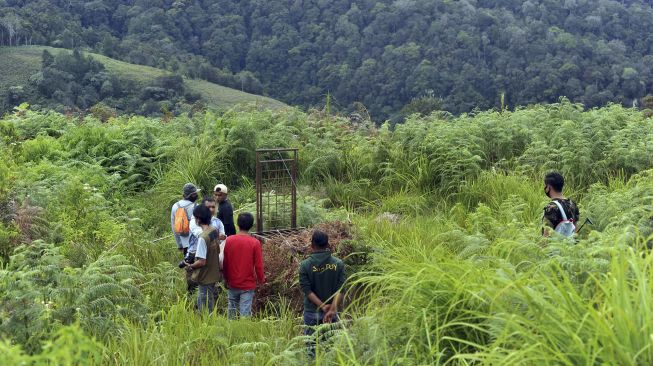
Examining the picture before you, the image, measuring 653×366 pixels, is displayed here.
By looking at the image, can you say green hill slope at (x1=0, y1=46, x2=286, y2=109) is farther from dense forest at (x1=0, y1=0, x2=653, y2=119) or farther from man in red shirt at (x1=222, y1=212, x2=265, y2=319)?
man in red shirt at (x1=222, y1=212, x2=265, y2=319)

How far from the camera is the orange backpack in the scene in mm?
8617

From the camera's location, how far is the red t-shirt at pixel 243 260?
23.4ft

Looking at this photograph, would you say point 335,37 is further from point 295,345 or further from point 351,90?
point 295,345

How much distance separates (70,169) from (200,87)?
6436 cm

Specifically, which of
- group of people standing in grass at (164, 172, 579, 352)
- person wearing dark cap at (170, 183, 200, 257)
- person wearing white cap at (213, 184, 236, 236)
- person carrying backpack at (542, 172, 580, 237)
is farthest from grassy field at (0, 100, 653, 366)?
person wearing white cap at (213, 184, 236, 236)

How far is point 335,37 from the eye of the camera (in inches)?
3305

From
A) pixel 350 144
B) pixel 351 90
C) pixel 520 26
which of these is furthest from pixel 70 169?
pixel 520 26

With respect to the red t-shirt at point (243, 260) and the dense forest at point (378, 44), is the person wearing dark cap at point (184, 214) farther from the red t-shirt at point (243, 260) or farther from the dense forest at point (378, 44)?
the dense forest at point (378, 44)

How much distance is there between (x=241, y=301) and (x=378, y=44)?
73790mm

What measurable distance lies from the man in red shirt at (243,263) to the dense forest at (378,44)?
47830mm

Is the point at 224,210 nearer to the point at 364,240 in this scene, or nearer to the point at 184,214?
the point at 184,214

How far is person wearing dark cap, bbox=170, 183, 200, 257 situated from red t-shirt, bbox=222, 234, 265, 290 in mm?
1583

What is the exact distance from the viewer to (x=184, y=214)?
342 inches

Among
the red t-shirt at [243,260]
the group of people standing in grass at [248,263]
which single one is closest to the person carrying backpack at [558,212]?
the group of people standing in grass at [248,263]
